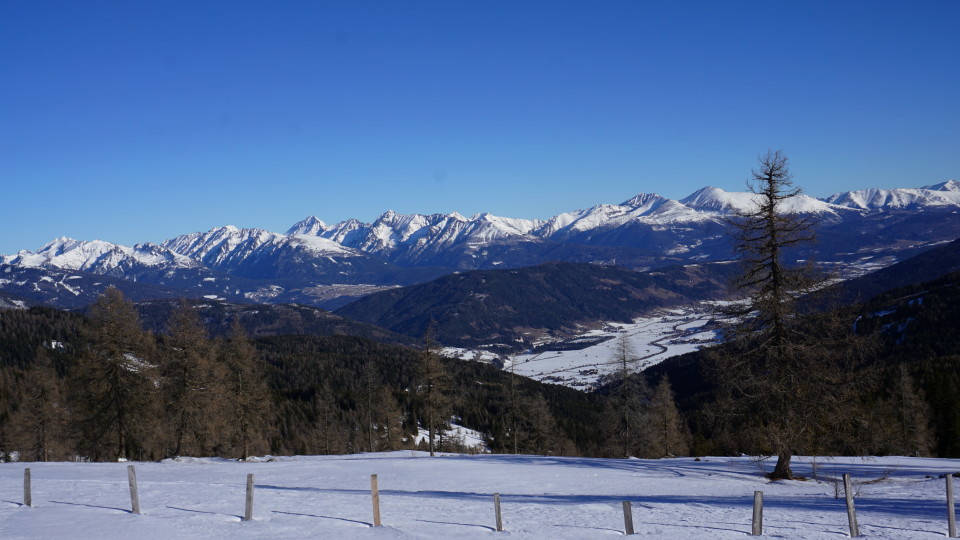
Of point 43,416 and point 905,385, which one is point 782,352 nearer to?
point 905,385

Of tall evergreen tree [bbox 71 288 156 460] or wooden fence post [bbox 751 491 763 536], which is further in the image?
tall evergreen tree [bbox 71 288 156 460]

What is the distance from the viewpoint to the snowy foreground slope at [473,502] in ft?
56.4

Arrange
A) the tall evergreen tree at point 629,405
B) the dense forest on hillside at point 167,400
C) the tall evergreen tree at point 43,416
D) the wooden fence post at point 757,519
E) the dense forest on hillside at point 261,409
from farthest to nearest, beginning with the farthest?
the tall evergreen tree at point 43,416 < the tall evergreen tree at point 629,405 < the dense forest on hillside at point 167,400 < the dense forest on hillside at point 261,409 < the wooden fence post at point 757,519

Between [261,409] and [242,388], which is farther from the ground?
[242,388]

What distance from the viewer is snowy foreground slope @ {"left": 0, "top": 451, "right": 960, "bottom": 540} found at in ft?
56.4

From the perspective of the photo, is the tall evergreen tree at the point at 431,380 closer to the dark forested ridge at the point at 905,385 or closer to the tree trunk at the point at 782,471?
the dark forested ridge at the point at 905,385

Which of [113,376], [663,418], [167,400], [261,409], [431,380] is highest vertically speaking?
[113,376]

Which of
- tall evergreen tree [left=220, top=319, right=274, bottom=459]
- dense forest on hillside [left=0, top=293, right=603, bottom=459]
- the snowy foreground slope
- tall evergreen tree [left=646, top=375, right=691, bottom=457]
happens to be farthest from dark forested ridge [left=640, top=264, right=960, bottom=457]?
tall evergreen tree [left=220, top=319, right=274, bottom=459]

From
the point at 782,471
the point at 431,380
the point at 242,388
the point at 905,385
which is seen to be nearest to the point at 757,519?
the point at 782,471

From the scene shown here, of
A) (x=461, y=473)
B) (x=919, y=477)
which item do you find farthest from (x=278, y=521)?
(x=919, y=477)

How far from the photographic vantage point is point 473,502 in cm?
2431

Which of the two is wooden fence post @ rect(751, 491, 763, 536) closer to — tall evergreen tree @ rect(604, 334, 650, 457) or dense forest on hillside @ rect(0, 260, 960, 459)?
dense forest on hillside @ rect(0, 260, 960, 459)

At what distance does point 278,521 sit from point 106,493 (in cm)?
1050

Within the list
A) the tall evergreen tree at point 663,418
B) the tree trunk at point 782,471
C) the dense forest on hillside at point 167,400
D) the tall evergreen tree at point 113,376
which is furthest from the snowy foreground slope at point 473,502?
the tall evergreen tree at point 663,418
